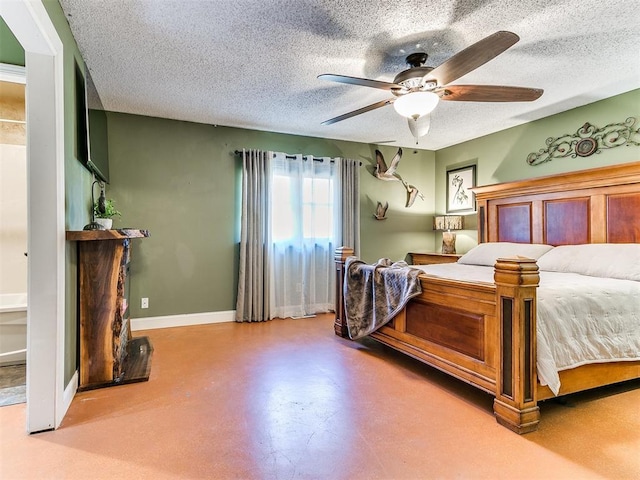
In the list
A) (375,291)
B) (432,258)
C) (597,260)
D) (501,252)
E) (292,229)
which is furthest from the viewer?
(432,258)

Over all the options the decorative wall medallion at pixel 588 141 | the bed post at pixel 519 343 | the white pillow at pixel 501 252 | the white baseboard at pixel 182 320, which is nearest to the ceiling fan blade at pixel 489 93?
the bed post at pixel 519 343

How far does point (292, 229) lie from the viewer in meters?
4.66

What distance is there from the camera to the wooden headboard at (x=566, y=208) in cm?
313

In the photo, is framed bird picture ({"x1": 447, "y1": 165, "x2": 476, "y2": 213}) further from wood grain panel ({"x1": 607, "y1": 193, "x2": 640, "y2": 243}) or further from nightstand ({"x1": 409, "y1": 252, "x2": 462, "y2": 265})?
wood grain panel ({"x1": 607, "y1": 193, "x2": 640, "y2": 243})

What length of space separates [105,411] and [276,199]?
9.89 feet

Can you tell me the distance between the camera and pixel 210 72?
293cm

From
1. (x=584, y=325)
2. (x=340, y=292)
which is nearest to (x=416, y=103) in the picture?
(x=584, y=325)

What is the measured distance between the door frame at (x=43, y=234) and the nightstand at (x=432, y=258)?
421 cm

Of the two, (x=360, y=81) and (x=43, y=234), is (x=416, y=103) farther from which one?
(x=43, y=234)

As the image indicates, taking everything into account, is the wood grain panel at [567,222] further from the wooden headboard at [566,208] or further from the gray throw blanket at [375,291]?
the gray throw blanket at [375,291]

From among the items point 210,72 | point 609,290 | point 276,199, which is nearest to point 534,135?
point 609,290

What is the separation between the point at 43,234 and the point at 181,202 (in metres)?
2.36

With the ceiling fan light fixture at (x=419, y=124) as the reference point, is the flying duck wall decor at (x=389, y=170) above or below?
above

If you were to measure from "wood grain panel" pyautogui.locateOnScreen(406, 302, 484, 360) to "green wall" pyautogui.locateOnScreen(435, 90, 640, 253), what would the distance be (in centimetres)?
250
